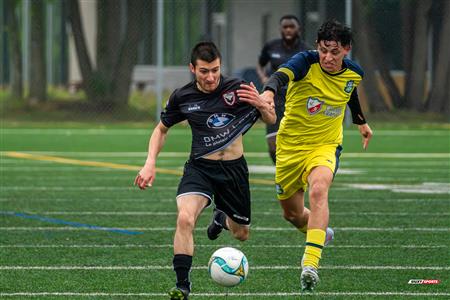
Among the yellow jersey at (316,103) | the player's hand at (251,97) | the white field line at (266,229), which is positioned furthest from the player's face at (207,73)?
the white field line at (266,229)

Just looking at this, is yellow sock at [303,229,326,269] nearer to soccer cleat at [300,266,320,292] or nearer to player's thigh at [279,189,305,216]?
soccer cleat at [300,266,320,292]

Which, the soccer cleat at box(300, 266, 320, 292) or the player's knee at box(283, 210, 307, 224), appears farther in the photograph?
the player's knee at box(283, 210, 307, 224)

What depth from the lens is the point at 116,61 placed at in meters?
27.5

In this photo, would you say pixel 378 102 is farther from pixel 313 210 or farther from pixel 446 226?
pixel 313 210

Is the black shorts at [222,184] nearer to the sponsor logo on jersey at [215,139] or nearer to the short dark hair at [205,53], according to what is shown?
the sponsor logo on jersey at [215,139]

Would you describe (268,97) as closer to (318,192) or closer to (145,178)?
(318,192)

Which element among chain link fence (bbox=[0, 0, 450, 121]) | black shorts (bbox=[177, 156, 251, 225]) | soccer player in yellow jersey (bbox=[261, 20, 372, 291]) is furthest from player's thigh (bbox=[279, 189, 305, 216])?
chain link fence (bbox=[0, 0, 450, 121])

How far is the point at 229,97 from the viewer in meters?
7.60

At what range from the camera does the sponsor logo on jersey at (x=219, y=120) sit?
760 cm

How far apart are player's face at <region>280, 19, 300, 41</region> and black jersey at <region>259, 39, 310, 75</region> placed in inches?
4.9

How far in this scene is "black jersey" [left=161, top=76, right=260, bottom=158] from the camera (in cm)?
757

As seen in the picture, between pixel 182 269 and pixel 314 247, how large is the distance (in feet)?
3.34

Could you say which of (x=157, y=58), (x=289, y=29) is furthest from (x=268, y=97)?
(x=157, y=58)

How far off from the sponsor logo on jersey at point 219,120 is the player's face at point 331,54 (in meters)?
0.84
